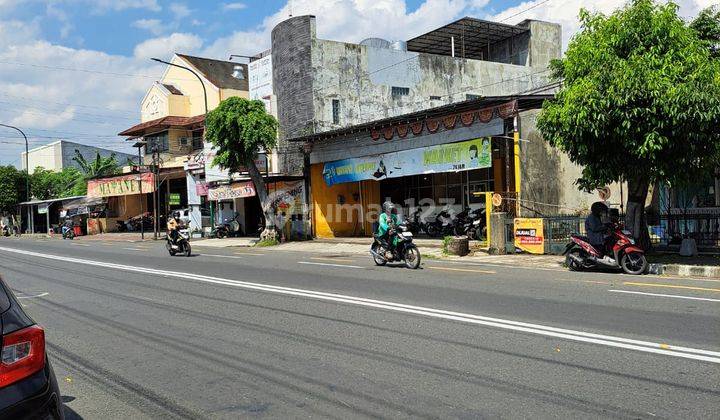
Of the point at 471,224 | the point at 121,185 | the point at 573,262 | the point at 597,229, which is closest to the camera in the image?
the point at 597,229

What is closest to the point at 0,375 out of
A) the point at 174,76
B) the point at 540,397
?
the point at 540,397

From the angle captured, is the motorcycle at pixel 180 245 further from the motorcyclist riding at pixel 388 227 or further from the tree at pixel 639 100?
the tree at pixel 639 100

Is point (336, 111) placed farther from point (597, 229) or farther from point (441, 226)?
point (597, 229)

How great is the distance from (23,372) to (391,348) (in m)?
3.96

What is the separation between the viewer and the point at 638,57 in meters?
12.5

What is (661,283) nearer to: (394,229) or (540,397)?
(394,229)

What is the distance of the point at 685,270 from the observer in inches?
499

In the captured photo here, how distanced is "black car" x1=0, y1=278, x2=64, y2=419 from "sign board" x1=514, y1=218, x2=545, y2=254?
1545 cm

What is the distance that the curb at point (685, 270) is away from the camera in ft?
40.4

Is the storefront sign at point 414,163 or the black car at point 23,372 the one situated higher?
the storefront sign at point 414,163

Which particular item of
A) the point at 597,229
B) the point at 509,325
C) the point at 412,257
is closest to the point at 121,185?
the point at 412,257

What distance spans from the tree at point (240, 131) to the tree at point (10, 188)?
4097 centimetres

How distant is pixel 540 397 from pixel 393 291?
5915 millimetres

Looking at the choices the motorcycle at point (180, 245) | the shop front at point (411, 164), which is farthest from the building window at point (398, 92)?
the motorcycle at point (180, 245)
